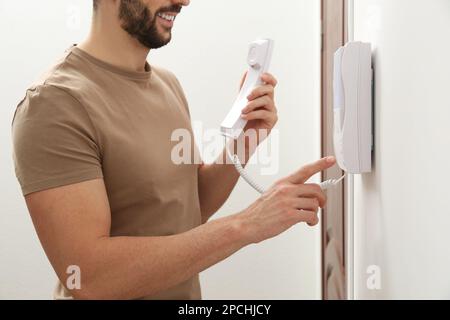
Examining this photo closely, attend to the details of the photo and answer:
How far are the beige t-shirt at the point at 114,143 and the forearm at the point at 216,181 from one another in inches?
2.6

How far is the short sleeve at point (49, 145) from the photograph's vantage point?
61 cm

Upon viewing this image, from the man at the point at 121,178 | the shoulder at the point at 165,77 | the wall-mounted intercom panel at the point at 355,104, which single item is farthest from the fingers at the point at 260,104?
the shoulder at the point at 165,77

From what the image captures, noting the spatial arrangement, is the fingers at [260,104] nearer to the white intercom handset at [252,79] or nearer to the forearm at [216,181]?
the white intercom handset at [252,79]

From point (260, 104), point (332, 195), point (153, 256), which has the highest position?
point (260, 104)

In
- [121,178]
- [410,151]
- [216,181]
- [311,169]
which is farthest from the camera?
[216,181]

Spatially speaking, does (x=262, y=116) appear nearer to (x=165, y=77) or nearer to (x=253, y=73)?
(x=253, y=73)

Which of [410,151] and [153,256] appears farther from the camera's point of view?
[153,256]

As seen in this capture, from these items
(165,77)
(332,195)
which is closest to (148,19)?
(165,77)

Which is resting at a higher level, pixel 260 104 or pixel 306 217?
pixel 260 104

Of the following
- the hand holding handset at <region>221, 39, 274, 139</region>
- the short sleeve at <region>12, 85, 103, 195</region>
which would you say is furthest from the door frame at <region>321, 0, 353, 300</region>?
the short sleeve at <region>12, 85, 103, 195</region>

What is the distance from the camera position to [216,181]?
0.89 m

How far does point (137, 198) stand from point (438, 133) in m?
0.46

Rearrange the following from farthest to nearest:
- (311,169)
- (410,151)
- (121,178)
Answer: (121,178), (311,169), (410,151)

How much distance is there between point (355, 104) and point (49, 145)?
39 centimetres
